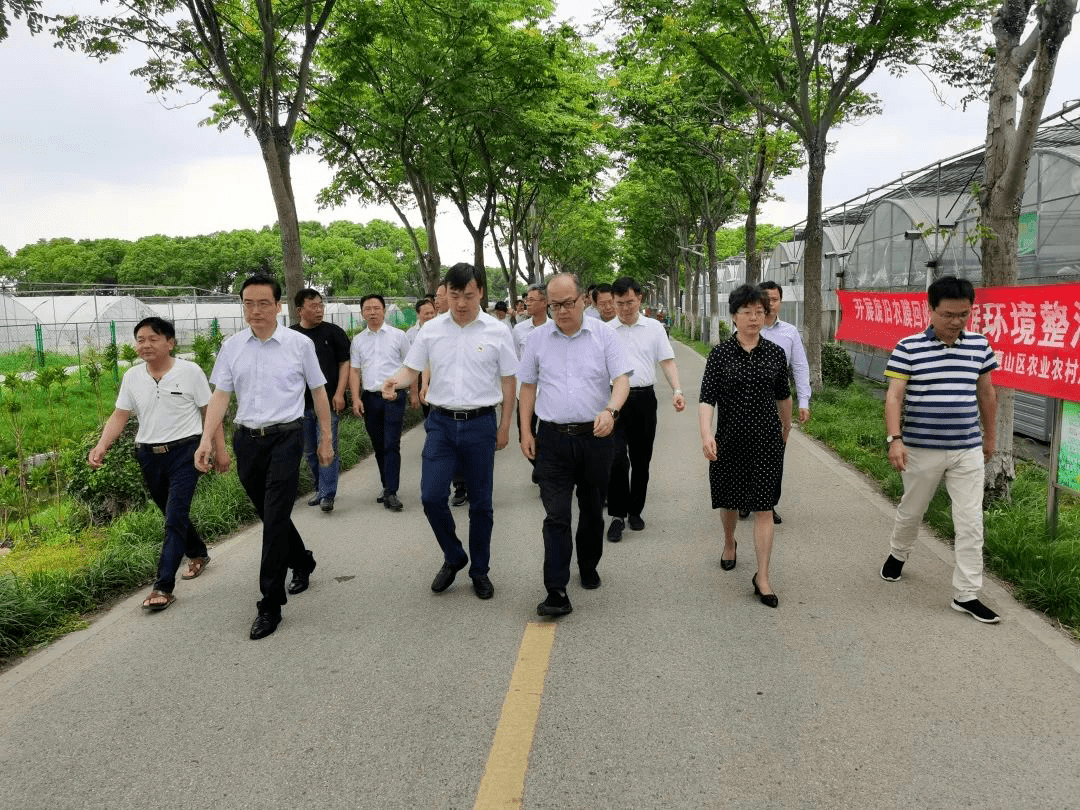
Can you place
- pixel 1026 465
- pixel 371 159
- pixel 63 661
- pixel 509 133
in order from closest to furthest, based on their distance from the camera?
pixel 63 661
pixel 1026 465
pixel 509 133
pixel 371 159

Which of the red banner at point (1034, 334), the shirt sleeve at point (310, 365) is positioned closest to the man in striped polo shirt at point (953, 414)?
the red banner at point (1034, 334)

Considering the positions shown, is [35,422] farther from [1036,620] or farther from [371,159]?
[371,159]

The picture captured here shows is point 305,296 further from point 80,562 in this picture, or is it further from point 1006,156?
point 1006,156

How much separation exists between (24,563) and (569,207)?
27957 millimetres

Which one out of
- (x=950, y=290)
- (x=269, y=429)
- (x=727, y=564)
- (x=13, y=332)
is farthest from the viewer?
(x=13, y=332)

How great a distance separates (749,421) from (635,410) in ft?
4.69

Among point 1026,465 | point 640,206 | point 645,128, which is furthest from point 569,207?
point 1026,465

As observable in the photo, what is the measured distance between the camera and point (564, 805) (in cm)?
252

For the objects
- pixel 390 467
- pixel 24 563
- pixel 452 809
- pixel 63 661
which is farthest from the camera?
pixel 390 467

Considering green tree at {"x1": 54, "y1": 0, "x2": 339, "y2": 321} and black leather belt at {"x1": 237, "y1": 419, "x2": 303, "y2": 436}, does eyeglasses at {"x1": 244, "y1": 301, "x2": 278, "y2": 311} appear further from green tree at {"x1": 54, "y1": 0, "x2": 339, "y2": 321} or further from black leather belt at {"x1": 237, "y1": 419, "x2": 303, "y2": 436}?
green tree at {"x1": 54, "y1": 0, "x2": 339, "y2": 321}

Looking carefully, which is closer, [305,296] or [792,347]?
[792,347]

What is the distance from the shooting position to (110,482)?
6.38 metres

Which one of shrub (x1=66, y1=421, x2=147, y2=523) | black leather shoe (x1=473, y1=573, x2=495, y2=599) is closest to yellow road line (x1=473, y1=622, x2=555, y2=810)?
black leather shoe (x1=473, y1=573, x2=495, y2=599)

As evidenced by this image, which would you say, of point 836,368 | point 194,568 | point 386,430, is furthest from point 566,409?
point 836,368
